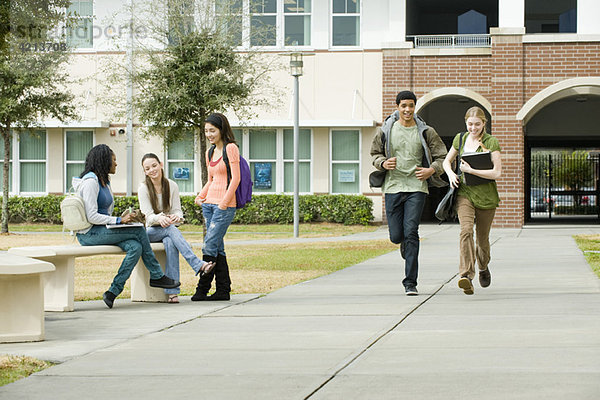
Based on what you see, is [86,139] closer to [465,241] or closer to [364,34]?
[364,34]

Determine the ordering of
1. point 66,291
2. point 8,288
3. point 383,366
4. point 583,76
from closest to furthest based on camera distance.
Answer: point 383,366 < point 8,288 < point 66,291 < point 583,76

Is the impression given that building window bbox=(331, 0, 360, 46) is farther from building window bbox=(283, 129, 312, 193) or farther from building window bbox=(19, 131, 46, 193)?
building window bbox=(19, 131, 46, 193)

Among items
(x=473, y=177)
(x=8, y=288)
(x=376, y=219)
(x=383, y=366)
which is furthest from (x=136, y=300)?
(x=376, y=219)

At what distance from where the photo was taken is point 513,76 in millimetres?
27109

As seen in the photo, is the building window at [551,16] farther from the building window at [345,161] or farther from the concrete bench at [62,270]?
the concrete bench at [62,270]

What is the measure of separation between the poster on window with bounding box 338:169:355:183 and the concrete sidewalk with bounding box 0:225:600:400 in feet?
62.7

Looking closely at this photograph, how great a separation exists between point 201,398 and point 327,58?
25.2 m

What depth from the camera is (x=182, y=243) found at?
31.1ft

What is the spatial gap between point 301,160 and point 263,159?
1.19 metres

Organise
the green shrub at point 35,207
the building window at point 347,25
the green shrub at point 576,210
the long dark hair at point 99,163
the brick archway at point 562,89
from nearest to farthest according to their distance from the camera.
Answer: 1. the long dark hair at point 99,163
2. the brick archway at point 562,89
3. the building window at point 347,25
4. the green shrub at point 35,207
5. the green shrub at point 576,210

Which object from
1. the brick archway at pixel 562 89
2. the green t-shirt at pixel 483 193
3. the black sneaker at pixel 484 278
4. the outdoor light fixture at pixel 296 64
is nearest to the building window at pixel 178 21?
the outdoor light fixture at pixel 296 64

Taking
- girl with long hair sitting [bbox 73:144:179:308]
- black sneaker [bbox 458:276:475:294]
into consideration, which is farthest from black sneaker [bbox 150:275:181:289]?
black sneaker [bbox 458:276:475:294]

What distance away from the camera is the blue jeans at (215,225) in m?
9.43

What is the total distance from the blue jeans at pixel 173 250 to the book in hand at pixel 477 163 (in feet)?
9.04
